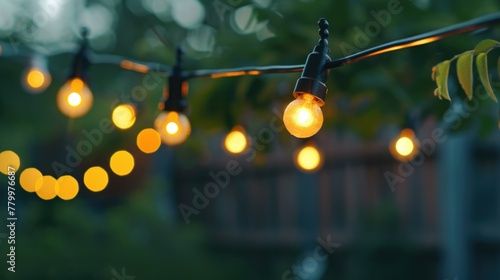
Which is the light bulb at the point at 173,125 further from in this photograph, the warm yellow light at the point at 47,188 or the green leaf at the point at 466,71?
the warm yellow light at the point at 47,188

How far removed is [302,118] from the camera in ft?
8.27

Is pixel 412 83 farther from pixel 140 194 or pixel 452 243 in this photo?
pixel 140 194

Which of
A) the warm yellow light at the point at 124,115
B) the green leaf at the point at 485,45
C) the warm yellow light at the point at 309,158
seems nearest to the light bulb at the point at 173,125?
the warm yellow light at the point at 124,115

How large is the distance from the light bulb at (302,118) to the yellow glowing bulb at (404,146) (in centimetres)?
238

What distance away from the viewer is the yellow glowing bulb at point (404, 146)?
15.8 ft

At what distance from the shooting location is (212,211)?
10312 mm

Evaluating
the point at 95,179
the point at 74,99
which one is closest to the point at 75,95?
the point at 74,99

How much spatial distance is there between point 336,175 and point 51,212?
4.11 metres

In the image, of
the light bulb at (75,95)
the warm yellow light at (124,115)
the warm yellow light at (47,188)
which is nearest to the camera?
the light bulb at (75,95)

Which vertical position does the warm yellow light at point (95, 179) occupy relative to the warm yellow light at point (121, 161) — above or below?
above

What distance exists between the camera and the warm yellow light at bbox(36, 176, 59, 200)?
10.1 m

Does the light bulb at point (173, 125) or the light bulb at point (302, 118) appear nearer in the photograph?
the light bulb at point (302, 118)

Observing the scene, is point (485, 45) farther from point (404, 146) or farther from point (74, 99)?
point (74, 99)

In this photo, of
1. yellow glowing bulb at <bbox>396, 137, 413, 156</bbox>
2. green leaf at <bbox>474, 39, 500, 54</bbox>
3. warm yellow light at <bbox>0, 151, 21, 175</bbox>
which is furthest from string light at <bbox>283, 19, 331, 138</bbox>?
warm yellow light at <bbox>0, 151, 21, 175</bbox>
